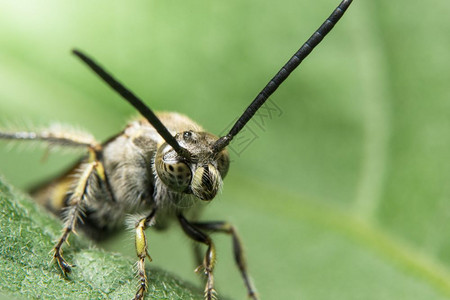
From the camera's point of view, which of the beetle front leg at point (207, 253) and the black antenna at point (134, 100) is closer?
the black antenna at point (134, 100)

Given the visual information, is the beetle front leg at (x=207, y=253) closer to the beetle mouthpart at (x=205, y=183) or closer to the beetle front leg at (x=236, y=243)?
the beetle front leg at (x=236, y=243)

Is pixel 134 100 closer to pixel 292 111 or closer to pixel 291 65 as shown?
pixel 291 65

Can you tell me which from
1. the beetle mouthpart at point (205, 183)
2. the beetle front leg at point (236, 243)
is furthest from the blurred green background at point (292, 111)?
the beetle mouthpart at point (205, 183)

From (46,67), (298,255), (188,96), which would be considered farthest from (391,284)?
(46,67)

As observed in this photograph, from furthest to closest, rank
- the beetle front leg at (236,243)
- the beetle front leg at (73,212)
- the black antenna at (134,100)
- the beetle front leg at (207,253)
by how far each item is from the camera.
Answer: the beetle front leg at (236,243) → the beetle front leg at (207,253) → the beetle front leg at (73,212) → the black antenna at (134,100)

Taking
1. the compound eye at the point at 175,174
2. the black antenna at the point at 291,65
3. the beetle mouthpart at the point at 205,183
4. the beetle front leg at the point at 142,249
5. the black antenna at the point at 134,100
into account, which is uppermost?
the black antenna at the point at 291,65

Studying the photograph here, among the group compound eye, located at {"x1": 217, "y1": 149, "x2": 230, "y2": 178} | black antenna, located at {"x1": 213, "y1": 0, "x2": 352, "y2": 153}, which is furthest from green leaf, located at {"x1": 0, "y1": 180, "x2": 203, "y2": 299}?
black antenna, located at {"x1": 213, "y1": 0, "x2": 352, "y2": 153}

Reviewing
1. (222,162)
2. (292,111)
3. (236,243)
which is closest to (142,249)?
(222,162)

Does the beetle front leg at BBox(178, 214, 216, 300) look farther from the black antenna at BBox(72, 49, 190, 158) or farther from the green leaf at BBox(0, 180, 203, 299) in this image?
the black antenna at BBox(72, 49, 190, 158)

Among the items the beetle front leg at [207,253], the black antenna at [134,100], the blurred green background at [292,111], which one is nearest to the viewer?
the black antenna at [134,100]
